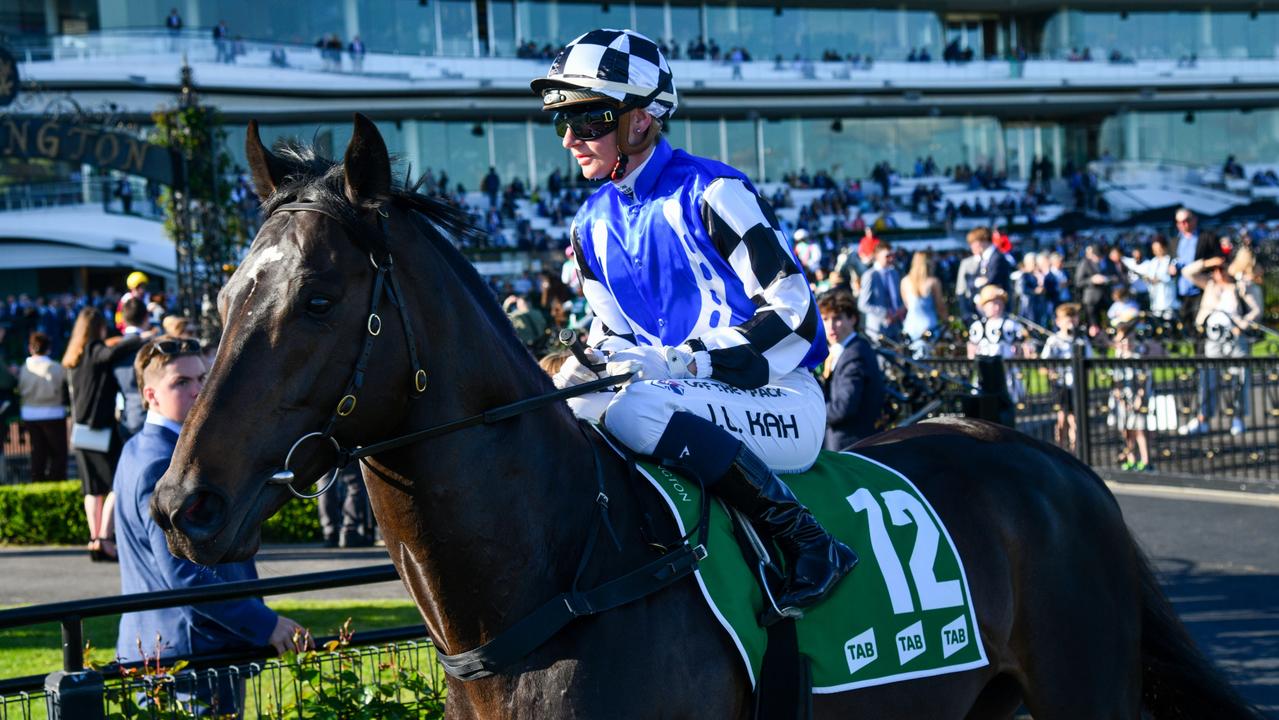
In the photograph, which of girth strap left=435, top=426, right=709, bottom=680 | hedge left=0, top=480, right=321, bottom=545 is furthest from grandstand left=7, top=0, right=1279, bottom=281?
girth strap left=435, top=426, right=709, bottom=680

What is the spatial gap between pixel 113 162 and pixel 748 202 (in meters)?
9.51

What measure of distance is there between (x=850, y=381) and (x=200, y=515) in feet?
18.0

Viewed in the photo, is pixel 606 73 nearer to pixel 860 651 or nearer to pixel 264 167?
pixel 264 167

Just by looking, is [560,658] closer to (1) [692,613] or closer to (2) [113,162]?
(1) [692,613]

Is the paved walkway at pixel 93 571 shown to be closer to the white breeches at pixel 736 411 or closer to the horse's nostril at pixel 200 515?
the white breeches at pixel 736 411

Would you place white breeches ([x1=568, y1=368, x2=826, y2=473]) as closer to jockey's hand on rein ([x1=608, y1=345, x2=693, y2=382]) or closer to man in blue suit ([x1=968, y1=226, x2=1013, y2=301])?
jockey's hand on rein ([x1=608, y1=345, x2=693, y2=382])

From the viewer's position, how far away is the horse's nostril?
1.96 m

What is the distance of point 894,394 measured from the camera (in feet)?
25.6

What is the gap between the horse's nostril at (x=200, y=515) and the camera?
1.96 m

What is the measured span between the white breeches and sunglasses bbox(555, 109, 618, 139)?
643mm

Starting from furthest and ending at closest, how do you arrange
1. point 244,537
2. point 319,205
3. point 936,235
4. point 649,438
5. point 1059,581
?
point 936,235, point 1059,581, point 649,438, point 319,205, point 244,537


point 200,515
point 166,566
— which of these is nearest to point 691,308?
point 200,515

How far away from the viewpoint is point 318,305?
2.13 m

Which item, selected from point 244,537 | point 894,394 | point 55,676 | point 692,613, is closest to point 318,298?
point 244,537
